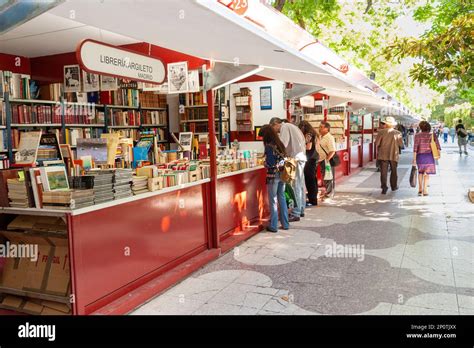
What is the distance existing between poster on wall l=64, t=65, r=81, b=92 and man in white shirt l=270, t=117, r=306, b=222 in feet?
Result: 9.90

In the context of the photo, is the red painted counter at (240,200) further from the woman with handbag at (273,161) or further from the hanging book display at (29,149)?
the hanging book display at (29,149)

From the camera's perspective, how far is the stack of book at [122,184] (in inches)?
156

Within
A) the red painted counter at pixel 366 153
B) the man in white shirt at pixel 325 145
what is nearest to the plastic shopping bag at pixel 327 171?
the man in white shirt at pixel 325 145

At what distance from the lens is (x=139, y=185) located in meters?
4.29

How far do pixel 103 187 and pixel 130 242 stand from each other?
2.06 ft

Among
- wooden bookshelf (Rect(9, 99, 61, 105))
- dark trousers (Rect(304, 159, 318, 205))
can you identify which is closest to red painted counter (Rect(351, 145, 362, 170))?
dark trousers (Rect(304, 159, 318, 205))

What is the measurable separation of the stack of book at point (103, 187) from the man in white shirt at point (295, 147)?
3424 millimetres

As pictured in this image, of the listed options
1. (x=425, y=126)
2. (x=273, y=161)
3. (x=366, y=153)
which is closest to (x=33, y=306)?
(x=273, y=161)

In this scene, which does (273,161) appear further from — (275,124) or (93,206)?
(93,206)

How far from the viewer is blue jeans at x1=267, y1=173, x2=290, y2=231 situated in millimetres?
6484
